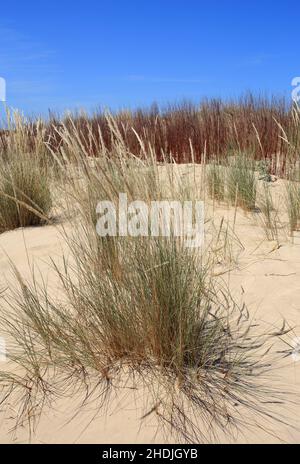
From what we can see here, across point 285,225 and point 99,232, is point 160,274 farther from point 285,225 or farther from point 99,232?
point 285,225

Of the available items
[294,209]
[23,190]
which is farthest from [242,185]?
[23,190]

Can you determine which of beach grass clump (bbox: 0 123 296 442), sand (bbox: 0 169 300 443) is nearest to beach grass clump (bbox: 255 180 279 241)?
sand (bbox: 0 169 300 443)

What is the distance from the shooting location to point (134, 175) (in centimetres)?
200

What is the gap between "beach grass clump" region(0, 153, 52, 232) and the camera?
183 inches

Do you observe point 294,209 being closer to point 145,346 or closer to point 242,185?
point 242,185

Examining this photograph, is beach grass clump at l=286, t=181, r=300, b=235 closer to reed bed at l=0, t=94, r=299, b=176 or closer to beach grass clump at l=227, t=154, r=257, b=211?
beach grass clump at l=227, t=154, r=257, b=211

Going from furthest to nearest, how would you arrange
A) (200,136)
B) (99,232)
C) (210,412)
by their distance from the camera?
(200,136)
(99,232)
(210,412)

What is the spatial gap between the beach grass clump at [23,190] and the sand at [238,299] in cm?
18

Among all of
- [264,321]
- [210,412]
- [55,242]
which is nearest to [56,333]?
[210,412]

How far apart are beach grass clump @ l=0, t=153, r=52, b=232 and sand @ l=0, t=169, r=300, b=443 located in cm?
18

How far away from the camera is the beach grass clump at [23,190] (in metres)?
4.64

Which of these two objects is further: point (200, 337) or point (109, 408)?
point (200, 337)

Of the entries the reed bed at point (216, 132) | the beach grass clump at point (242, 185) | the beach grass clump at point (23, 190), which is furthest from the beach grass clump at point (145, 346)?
the reed bed at point (216, 132)

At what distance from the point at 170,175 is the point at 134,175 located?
5.9 inches
